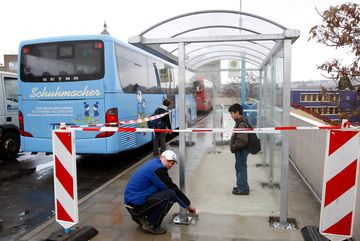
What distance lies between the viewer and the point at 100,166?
865 centimetres

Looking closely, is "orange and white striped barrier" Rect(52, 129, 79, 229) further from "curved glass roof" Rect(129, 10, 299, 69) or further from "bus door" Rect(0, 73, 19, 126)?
"bus door" Rect(0, 73, 19, 126)

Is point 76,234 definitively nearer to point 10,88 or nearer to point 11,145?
point 11,145

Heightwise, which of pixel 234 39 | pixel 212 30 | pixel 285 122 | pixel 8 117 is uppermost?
pixel 212 30

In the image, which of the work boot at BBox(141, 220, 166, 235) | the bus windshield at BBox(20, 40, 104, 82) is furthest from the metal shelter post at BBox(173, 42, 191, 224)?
the bus windshield at BBox(20, 40, 104, 82)

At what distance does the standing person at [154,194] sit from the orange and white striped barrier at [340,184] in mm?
1563

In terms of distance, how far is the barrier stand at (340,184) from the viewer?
3396 millimetres

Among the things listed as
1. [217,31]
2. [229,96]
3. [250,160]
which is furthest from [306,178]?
[229,96]

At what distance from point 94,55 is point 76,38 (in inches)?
23.1

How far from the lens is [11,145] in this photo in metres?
9.35

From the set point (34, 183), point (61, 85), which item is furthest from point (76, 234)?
point (61, 85)

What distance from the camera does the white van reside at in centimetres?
895

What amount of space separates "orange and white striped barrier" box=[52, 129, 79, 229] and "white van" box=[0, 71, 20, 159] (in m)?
5.95

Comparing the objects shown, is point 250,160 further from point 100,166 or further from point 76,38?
point 76,38

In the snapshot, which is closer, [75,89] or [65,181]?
[65,181]
